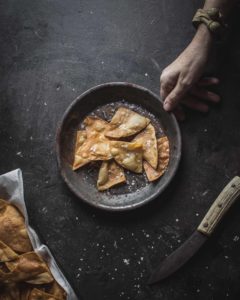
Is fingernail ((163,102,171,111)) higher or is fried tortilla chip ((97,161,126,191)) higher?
fingernail ((163,102,171,111))

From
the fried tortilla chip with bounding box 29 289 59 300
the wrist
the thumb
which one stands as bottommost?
the fried tortilla chip with bounding box 29 289 59 300

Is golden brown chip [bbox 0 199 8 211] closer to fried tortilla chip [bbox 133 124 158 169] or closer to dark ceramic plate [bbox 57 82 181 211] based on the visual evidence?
dark ceramic plate [bbox 57 82 181 211]

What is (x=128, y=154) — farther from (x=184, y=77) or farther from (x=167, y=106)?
(x=184, y=77)

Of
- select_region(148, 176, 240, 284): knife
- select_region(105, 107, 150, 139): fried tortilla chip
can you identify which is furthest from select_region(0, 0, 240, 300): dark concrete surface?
select_region(105, 107, 150, 139): fried tortilla chip

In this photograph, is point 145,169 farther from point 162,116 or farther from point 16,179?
point 16,179

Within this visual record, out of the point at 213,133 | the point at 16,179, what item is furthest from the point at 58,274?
the point at 213,133

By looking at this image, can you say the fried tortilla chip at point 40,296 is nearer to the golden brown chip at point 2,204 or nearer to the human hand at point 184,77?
the golden brown chip at point 2,204

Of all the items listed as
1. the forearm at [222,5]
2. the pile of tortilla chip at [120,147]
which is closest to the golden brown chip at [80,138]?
the pile of tortilla chip at [120,147]
